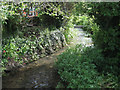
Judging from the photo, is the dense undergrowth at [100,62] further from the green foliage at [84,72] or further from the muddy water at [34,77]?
the muddy water at [34,77]

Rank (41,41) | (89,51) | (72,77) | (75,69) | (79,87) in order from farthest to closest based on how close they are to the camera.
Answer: (41,41) < (89,51) < (75,69) < (72,77) < (79,87)

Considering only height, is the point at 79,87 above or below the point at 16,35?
below

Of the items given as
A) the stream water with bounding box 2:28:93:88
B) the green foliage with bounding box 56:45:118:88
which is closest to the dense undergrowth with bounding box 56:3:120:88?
the green foliage with bounding box 56:45:118:88

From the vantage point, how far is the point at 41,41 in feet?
22.3

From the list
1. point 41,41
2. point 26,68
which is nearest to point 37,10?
point 41,41

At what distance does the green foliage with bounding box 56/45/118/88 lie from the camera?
12.1ft

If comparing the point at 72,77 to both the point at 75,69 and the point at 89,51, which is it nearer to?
the point at 75,69

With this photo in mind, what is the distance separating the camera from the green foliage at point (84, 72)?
3703 millimetres

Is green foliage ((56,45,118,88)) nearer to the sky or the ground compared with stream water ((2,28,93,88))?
nearer to the sky

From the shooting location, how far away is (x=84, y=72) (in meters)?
4.04

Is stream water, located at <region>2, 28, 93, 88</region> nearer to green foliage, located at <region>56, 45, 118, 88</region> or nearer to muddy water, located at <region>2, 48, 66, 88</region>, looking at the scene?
muddy water, located at <region>2, 48, 66, 88</region>

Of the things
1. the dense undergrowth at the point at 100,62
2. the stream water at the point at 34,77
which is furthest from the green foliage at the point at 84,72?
the stream water at the point at 34,77

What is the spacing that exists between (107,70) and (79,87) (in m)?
1.30

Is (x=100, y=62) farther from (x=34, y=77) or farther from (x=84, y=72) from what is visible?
(x=34, y=77)
